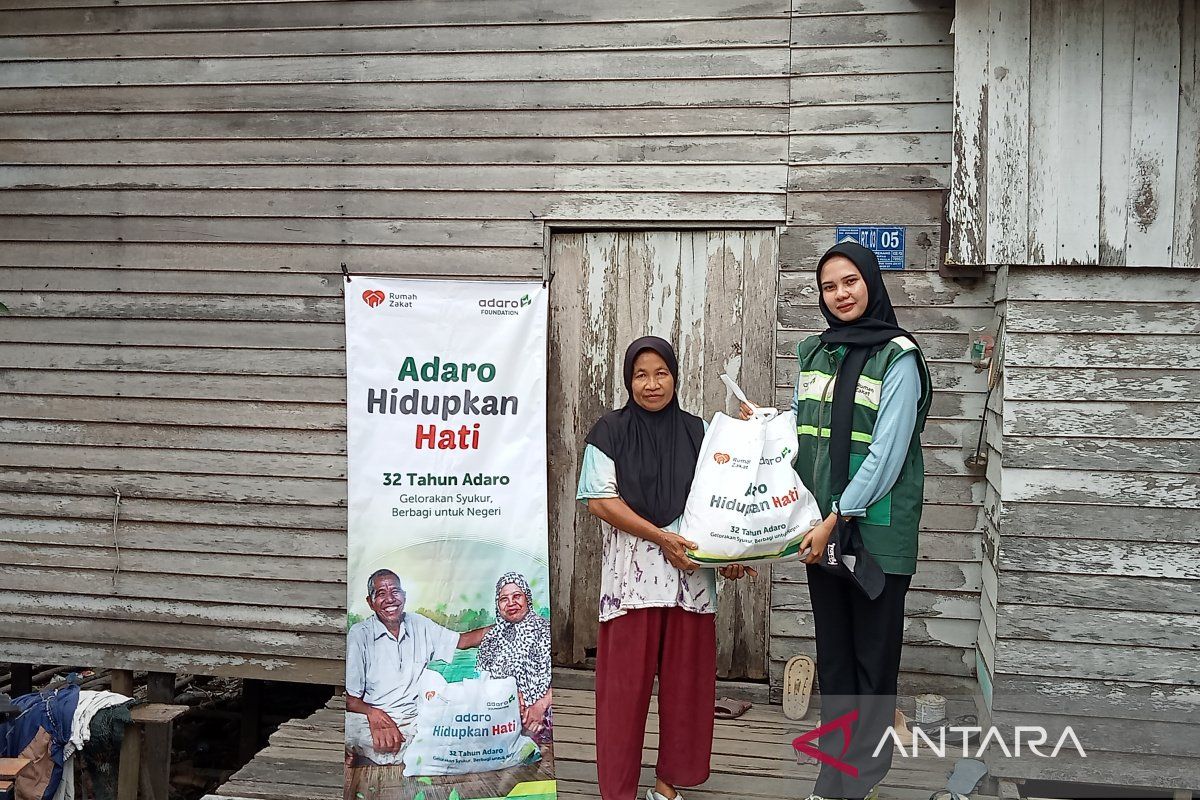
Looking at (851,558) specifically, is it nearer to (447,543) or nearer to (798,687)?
(447,543)

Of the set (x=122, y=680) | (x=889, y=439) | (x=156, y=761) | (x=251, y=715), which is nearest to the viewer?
(x=889, y=439)

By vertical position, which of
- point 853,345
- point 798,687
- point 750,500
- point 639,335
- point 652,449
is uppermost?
point 639,335

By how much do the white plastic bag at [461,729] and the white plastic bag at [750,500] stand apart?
0.86 m

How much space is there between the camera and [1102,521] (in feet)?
13.3

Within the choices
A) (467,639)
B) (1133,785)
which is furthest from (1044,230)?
(467,639)

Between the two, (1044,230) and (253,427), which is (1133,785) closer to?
(1044,230)

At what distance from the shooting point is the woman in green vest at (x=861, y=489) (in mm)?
3184

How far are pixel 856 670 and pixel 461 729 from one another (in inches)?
51.5

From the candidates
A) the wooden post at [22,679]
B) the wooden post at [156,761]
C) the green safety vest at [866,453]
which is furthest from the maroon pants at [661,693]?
the wooden post at [22,679]

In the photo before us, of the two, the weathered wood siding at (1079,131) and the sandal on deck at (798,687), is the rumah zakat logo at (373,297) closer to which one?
Answer: the weathered wood siding at (1079,131)

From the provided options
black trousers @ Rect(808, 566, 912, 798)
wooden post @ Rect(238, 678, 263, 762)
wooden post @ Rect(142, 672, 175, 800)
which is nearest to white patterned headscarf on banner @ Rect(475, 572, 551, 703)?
black trousers @ Rect(808, 566, 912, 798)

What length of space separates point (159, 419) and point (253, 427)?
49 cm

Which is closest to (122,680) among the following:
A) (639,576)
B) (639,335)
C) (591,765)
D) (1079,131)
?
(591,765)

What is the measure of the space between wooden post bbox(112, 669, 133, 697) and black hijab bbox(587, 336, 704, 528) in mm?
3259
